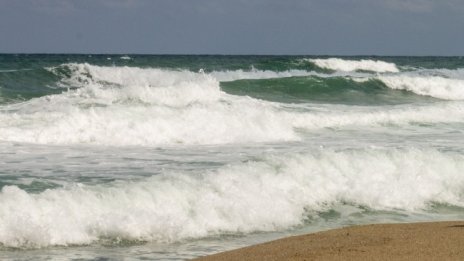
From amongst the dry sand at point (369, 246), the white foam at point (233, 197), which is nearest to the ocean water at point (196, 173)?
the white foam at point (233, 197)

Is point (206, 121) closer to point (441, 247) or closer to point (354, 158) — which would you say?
point (354, 158)

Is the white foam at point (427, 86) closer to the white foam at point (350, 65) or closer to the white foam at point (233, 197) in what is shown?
the white foam at point (350, 65)

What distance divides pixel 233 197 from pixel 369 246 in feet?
8.31

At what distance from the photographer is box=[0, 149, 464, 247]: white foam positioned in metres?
7.71

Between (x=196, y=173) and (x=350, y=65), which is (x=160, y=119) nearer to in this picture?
(x=196, y=173)

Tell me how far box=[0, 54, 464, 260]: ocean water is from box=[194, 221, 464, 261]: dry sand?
67cm

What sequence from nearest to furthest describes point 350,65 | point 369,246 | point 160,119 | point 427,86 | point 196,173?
point 369,246, point 196,173, point 160,119, point 427,86, point 350,65

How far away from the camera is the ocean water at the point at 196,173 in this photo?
7.72 m

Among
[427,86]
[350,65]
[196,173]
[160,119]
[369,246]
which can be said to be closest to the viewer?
[369,246]

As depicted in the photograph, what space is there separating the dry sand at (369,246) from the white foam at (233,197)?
1.13 meters

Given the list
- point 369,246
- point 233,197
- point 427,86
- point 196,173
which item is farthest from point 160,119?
point 427,86

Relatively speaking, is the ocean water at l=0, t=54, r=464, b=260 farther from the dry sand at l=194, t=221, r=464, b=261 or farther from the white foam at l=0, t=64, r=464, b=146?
the dry sand at l=194, t=221, r=464, b=261

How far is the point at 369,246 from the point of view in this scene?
675 centimetres

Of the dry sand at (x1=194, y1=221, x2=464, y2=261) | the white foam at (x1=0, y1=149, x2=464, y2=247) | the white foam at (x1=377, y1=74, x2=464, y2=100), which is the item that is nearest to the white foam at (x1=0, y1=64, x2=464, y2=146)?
the white foam at (x1=0, y1=149, x2=464, y2=247)
